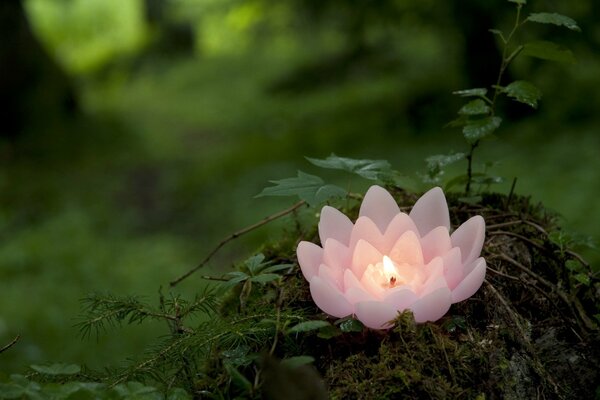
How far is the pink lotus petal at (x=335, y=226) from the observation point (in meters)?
1.50

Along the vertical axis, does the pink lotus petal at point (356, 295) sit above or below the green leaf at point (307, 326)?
above

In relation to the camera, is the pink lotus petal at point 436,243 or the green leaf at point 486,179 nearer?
the pink lotus petal at point 436,243

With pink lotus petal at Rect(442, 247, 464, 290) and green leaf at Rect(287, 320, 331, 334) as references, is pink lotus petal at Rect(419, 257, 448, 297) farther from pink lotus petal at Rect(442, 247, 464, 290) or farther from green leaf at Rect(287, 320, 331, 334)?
green leaf at Rect(287, 320, 331, 334)

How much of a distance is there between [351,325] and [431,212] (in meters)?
0.35

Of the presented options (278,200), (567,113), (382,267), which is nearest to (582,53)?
(567,113)

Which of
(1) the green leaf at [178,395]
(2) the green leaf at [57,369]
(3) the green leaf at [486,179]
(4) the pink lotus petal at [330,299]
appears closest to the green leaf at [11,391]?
(2) the green leaf at [57,369]

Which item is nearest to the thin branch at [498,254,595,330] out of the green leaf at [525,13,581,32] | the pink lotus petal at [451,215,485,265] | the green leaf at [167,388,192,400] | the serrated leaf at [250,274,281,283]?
the pink lotus petal at [451,215,485,265]

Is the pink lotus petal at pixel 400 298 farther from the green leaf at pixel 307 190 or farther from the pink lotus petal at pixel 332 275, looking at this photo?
the green leaf at pixel 307 190

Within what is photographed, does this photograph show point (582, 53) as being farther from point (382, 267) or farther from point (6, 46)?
point (6, 46)

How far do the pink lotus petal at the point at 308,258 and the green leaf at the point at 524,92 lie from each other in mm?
Result: 673

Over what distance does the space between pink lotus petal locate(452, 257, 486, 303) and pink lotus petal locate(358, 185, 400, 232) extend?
265 millimetres

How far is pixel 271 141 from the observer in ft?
28.2

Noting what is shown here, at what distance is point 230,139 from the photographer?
9.48 meters

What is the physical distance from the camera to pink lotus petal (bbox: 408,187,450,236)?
151 cm
